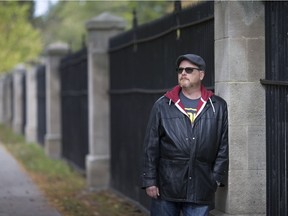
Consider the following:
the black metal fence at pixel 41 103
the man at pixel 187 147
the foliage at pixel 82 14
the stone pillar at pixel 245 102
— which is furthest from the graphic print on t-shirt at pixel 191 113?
the black metal fence at pixel 41 103

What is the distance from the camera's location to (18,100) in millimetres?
25266

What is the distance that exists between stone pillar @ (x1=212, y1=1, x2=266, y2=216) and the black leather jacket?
0.38 metres

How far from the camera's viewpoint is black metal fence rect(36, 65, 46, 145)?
1902 cm

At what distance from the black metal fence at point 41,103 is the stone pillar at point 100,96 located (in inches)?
282

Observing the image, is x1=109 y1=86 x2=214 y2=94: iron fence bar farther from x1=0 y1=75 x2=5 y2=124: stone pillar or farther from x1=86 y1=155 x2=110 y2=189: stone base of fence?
x1=0 y1=75 x2=5 y2=124: stone pillar

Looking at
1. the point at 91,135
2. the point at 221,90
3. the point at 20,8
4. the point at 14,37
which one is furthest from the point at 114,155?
the point at 14,37

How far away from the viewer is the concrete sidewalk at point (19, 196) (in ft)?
29.3

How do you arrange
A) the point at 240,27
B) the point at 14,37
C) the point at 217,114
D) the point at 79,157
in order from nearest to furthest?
the point at 217,114 < the point at 240,27 < the point at 79,157 < the point at 14,37

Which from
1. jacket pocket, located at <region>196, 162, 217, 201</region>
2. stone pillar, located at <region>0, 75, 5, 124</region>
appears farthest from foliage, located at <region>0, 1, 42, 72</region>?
jacket pocket, located at <region>196, 162, 217, 201</region>

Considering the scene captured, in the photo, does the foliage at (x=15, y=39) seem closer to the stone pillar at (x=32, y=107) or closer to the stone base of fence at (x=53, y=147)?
the stone pillar at (x=32, y=107)

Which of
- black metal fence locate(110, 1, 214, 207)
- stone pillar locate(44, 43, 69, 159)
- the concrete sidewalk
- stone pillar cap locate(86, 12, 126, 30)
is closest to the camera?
black metal fence locate(110, 1, 214, 207)

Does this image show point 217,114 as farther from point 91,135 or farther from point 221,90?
point 91,135

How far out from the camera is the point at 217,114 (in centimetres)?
563

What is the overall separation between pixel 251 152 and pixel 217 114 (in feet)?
2.05
